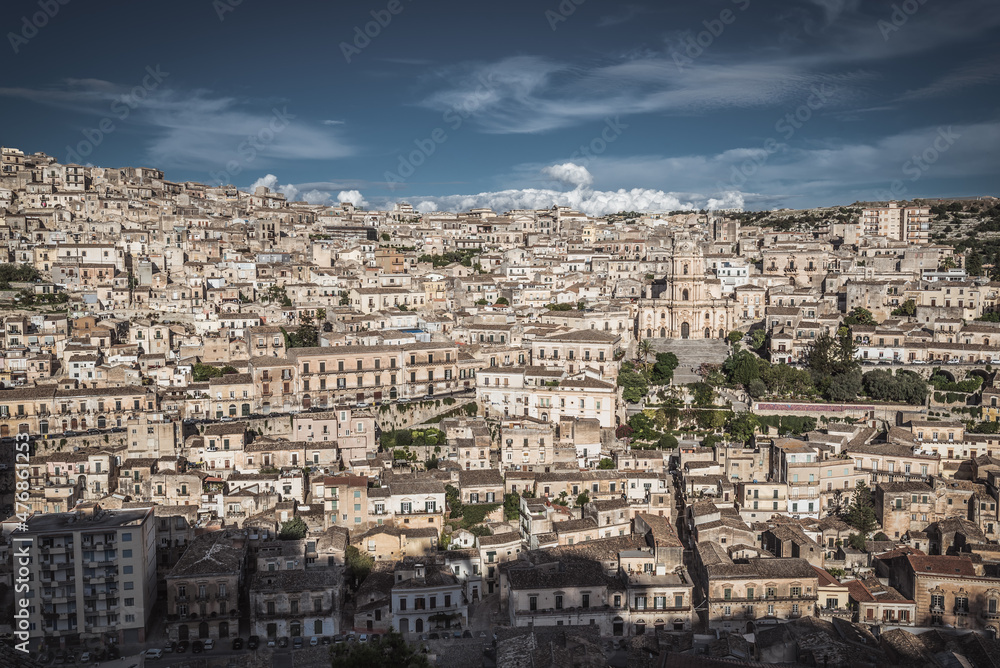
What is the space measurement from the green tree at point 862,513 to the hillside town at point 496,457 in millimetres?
156

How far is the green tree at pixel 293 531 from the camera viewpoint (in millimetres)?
24922

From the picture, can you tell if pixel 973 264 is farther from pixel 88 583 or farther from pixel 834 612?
pixel 88 583

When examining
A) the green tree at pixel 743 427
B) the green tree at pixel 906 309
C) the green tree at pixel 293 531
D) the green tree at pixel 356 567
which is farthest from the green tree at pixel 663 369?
the green tree at pixel 293 531

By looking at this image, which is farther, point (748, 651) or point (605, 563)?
point (605, 563)

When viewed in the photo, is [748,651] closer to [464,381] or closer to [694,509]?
[694,509]

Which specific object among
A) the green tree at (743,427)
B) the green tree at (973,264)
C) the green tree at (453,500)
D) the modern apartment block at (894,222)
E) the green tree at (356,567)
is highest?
the modern apartment block at (894,222)

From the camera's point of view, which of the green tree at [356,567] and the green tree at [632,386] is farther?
the green tree at [632,386]

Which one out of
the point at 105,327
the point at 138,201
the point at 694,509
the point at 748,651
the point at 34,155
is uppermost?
the point at 34,155

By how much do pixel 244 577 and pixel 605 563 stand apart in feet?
33.7

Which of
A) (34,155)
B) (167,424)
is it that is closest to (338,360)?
(167,424)

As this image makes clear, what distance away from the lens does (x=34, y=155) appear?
68.3m

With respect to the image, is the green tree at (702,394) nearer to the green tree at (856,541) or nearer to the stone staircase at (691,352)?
the stone staircase at (691,352)

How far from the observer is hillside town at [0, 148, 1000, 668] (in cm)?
2214

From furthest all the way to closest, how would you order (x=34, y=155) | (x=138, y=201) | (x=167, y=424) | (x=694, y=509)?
(x=34, y=155) → (x=138, y=201) → (x=167, y=424) → (x=694, y=509)
